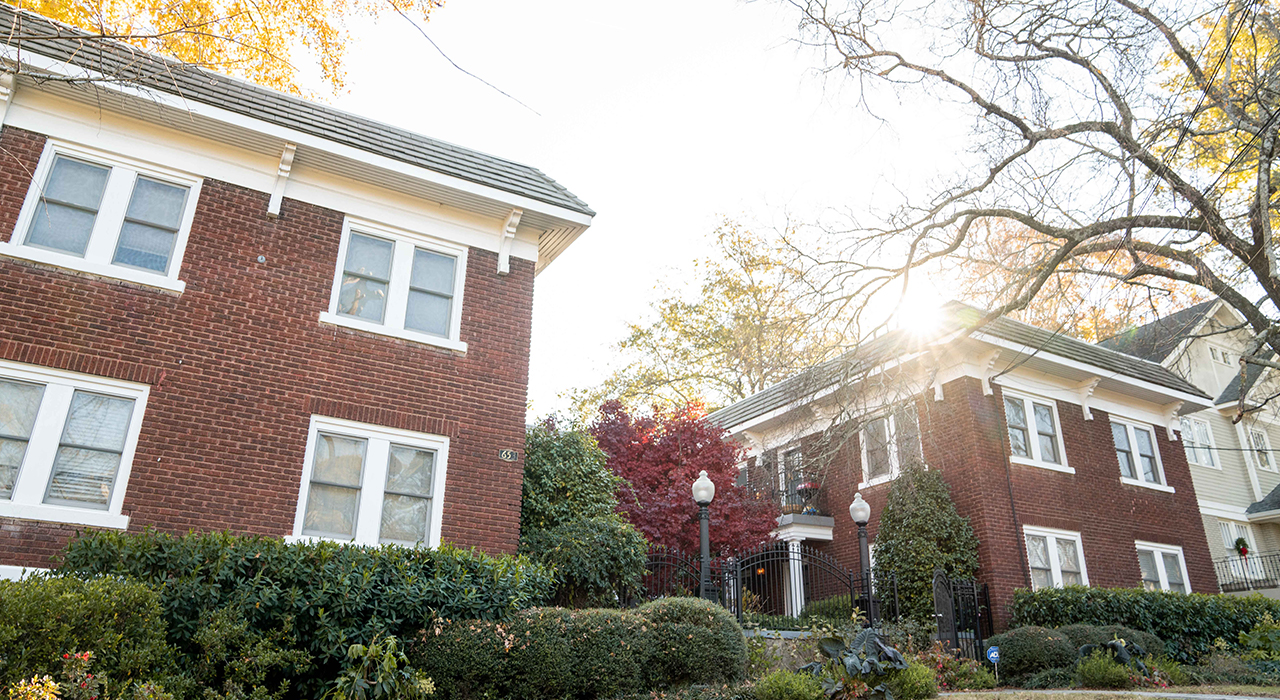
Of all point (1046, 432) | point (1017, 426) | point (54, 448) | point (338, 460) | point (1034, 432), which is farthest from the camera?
point (1046, 432)

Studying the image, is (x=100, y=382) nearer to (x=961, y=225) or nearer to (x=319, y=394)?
(x=319, y=394)

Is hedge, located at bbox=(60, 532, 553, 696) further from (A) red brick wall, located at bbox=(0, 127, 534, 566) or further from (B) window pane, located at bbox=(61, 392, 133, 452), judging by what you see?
(B) window pane, located at bbox=(61, 392, 133, 452)

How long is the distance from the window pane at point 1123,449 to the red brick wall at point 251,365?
581 inches

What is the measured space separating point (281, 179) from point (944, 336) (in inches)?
477

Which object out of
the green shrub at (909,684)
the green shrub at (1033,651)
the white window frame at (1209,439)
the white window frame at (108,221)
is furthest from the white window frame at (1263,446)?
the white window frame at (108,221)

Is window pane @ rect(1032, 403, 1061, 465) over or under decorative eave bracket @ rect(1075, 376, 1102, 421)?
under

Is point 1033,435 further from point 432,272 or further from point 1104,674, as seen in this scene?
point 432,272

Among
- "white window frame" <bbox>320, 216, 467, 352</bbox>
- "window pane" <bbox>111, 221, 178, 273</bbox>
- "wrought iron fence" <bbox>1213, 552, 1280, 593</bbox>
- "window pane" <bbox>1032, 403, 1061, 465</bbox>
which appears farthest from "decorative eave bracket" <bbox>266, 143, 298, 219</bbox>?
"wrought iron fence" <bbox>1213, 552, 1280, 593</bbox>

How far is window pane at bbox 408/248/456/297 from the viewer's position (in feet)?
39.1

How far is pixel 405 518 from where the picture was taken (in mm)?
10633

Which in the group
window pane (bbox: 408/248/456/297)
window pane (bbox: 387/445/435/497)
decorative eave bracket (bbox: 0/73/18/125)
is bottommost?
window pane (bbox: 387/445/435/497)

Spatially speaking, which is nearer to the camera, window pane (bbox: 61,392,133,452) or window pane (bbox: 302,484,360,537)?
window pane (bbox: 61,392,133,452)

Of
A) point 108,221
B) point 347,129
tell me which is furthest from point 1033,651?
point 108,221

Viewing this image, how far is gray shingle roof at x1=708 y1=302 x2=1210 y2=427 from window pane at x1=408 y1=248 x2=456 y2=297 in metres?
6.01
